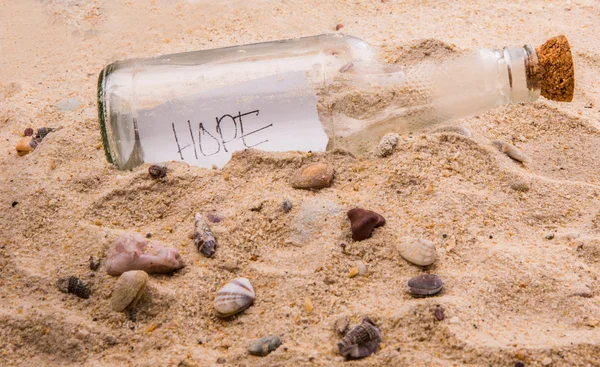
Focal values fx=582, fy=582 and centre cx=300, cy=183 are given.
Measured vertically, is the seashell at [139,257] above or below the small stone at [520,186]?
above

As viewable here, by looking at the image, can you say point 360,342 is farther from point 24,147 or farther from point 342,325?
point 24,147

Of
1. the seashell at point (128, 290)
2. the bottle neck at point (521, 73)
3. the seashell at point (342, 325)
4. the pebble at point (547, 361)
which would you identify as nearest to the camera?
the pebble at point (547, 361)

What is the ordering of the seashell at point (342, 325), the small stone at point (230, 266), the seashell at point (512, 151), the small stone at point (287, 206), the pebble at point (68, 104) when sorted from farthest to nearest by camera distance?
the pebble at point (68, 104) < the seashell at point (512, 151) < the small stone at point (287, 206) < the small stone at point (230, 266) < the seashell at point (342, 325)

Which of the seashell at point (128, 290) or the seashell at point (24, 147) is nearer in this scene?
the seashell at point (128, 290)

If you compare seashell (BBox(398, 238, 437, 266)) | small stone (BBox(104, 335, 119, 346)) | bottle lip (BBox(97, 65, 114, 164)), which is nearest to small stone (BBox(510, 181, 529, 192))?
seashell (BBox(398, 238, 437, 266))

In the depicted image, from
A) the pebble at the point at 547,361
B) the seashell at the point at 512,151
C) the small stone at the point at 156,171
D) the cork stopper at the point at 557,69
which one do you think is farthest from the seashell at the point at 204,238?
the cork stopper at the point at 557,69

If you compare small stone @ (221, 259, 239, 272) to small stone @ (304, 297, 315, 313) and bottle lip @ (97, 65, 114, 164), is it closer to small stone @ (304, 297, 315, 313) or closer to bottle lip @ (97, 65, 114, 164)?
small stone @ (304, 297, 315, 313)

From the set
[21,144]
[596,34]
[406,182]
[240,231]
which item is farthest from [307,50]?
[596,34]

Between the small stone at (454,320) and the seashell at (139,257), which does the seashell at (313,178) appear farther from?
the small stone at (454,320)
